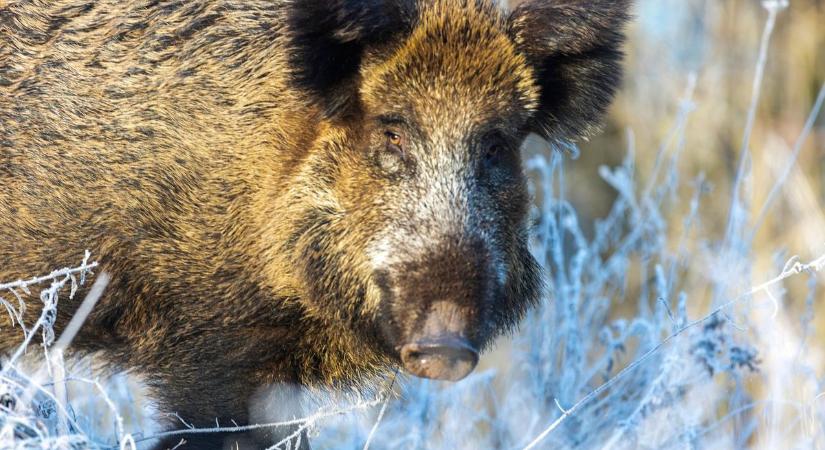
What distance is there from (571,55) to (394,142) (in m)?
0.81

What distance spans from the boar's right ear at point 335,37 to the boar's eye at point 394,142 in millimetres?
229

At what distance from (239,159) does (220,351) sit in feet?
2.33

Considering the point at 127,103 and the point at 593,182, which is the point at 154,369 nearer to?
the point at 127,103

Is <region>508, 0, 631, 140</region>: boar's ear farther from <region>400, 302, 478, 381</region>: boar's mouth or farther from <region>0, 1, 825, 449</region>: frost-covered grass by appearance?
<region>400, 302, 478, 381</region>: boar's mouth

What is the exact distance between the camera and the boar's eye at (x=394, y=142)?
3.95 m

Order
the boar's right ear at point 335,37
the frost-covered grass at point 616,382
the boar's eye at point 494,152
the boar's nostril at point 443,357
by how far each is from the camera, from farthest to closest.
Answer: the frost-covered grass at point 616,382 → the boar's eye at point 494,152 → the boar's right ear at point 335,37 → the boar's nostril at point 443,357

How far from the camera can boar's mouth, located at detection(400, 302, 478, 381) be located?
3.39m

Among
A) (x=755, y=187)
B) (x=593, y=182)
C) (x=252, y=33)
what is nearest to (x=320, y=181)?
(x=252, y=33)

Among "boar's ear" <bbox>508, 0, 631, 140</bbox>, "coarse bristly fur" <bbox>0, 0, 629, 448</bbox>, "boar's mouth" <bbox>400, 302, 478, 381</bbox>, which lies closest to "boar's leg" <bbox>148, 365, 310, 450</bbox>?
"coarse bristly fur" <bbox>0, 0, 629, 448</bbox>

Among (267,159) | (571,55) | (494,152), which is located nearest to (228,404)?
(267,159)

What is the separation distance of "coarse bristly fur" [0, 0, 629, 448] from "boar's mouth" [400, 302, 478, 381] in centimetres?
36

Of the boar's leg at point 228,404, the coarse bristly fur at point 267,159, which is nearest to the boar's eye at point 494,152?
the coarse bristly fur at point 267,159

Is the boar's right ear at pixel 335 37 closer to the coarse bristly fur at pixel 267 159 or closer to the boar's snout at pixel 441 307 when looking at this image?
the coarse bristly fur at pixel 267 159

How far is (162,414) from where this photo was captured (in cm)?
416
